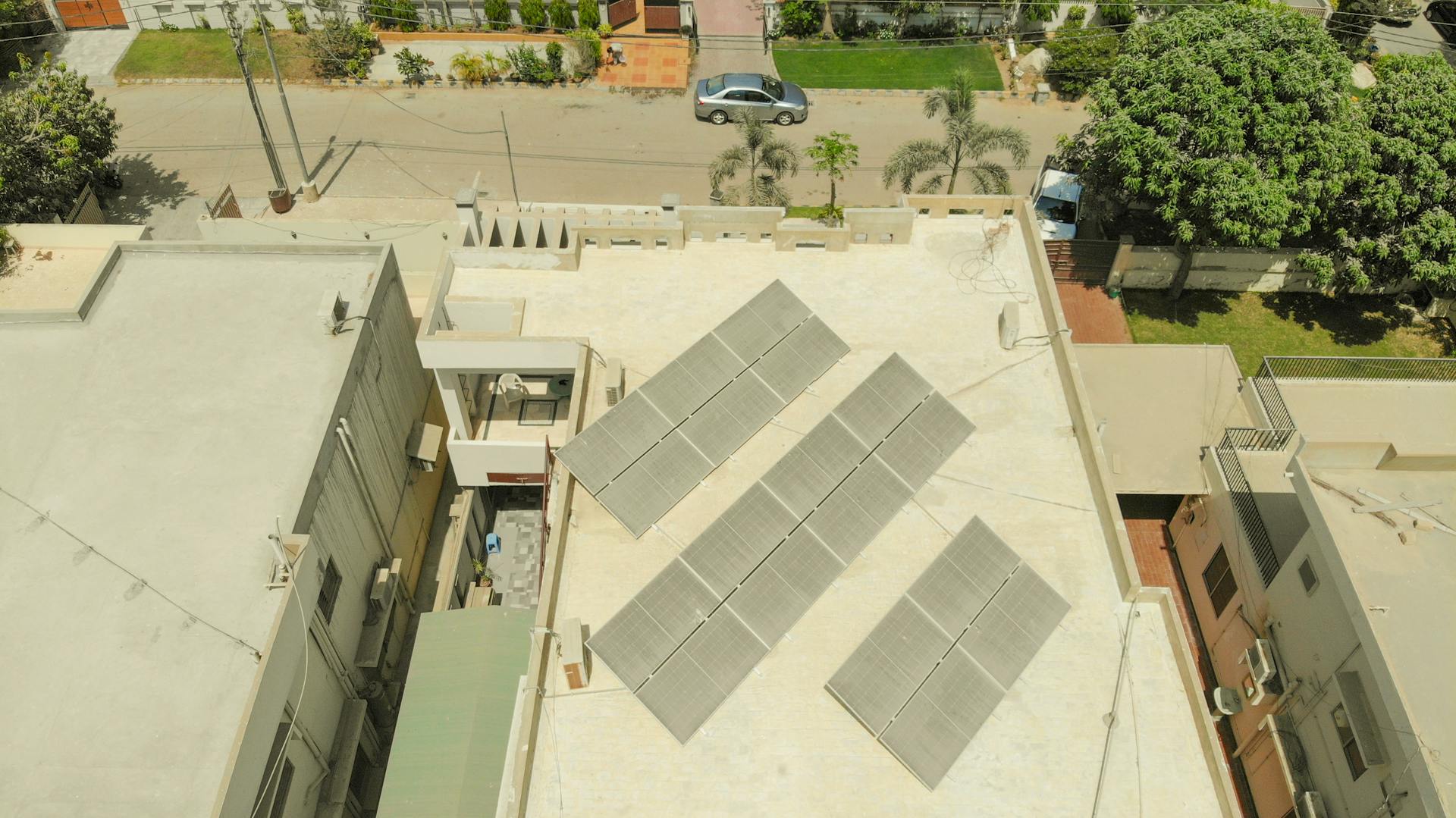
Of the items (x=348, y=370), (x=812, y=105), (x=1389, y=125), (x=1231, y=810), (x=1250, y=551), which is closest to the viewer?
(x=1231, y=810)

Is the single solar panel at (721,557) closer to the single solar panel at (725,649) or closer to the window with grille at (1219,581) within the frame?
the single solar panel at (725,649)

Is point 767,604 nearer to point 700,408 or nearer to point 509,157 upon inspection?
point 700,408

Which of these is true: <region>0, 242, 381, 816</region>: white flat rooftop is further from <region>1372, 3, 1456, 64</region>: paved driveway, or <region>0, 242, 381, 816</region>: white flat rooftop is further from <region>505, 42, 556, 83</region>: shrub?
<region>1372, 3, 1456, 64</region>: paved driveway

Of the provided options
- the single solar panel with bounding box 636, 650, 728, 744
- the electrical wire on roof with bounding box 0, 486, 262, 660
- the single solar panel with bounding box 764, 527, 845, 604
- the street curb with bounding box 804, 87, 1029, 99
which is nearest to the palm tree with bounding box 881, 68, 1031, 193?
the street curb with bounding box 804, 87, 1029, 99

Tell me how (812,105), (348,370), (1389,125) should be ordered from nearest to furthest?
(348,370) < (1389,125) < (812,105)

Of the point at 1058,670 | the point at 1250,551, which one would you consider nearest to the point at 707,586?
the point at 1058,670

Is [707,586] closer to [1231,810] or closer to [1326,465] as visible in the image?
[1231,810]
